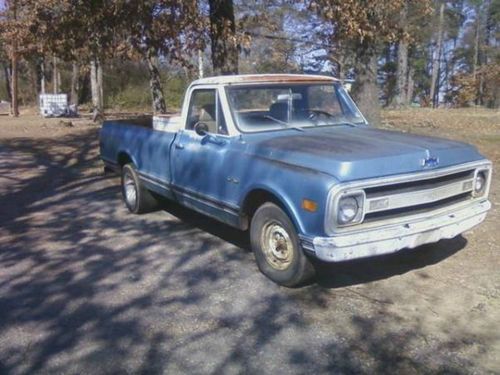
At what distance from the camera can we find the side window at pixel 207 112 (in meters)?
5.70

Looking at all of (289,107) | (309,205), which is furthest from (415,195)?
(289,107)

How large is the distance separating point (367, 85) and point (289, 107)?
23.3ft

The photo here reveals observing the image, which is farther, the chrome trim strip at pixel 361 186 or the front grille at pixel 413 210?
the front grille at pixel 413 210

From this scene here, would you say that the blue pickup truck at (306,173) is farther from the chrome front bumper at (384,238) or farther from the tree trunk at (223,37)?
the tree trunk at (223,37)

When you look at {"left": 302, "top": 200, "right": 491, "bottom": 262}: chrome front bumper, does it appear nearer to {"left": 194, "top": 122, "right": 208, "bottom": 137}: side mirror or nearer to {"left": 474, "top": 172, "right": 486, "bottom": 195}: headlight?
{"left": 474, "top": 172, "right": 486, "bottom": 195}: headlight

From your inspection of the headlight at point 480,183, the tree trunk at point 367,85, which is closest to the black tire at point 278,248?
the headlight at point 480,183

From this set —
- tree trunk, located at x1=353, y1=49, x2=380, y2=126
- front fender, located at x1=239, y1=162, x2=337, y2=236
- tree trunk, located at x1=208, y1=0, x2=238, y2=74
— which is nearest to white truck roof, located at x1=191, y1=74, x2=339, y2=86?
front fender, located at x1=239, y1=162, x2=337, y2=236

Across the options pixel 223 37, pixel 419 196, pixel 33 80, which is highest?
pixel 223 37

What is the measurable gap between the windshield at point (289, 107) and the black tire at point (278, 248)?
1.01 meters

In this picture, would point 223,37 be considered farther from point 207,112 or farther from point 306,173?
point 306,173

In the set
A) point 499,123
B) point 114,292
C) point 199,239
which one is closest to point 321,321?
point 114,292

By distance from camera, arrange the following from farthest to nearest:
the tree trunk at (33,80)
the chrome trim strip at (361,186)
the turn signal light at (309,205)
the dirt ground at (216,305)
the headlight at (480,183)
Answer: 1. the tree trunk at (33,80)
2. the headlight at (480,183)
3. the turn signal light at (309,205)
4. the chrome trim strip at (361,186)
5. the dirt ground at (216,305)

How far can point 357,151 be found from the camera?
15.1 ft

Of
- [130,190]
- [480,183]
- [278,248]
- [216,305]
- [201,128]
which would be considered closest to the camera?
[216,305]
